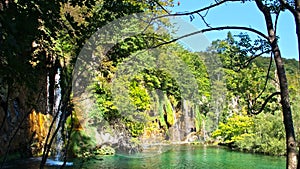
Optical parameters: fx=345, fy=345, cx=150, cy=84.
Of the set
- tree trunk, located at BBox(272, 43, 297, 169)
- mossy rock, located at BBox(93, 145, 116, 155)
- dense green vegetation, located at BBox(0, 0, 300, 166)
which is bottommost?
mossy rock, located at BBox(93, 145, 116, 155)

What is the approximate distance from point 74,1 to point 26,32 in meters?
0.43

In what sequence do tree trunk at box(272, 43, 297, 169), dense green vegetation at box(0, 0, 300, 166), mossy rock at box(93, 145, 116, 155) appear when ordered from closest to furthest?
dense green vegetation at box(0, 0, 300, 166) → tree trunk at box(272, 43, 297, 169) → mossy rock at box(93, 145, 116, 155)

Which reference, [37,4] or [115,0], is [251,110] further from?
[37,4]

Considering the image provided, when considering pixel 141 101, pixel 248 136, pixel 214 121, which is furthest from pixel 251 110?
pixel 214 121

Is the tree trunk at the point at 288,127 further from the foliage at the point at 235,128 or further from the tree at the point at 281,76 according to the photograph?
the foliage at the point at 235,128

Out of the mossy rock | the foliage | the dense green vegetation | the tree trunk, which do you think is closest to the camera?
the dense green vegetation

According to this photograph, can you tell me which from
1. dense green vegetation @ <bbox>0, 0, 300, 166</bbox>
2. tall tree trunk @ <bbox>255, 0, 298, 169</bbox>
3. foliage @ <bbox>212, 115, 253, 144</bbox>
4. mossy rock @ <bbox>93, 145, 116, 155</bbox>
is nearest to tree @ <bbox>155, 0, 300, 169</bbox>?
tall tree trunk @ <bbox>255, 0, 298, 169</bbox>

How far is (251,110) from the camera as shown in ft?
11.6

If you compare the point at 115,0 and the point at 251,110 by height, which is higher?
the point at 115,0

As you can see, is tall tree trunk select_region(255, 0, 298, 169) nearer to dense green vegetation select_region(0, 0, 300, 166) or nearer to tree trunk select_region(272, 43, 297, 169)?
tree trunk select_region(272, 43, 297, 169)

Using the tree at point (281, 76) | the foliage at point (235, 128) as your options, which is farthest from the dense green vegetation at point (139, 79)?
the tree at point (281, 76)

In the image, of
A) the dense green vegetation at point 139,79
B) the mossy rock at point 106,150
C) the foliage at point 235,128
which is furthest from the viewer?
the foliage at point 235,128

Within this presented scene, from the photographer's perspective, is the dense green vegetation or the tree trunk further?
the tree trunk

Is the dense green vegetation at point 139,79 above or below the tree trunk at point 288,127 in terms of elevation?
above
